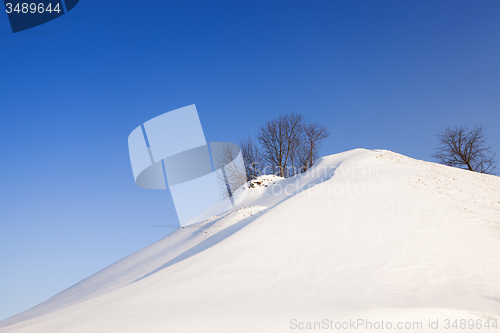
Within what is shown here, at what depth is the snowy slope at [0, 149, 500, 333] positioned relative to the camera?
15.1 ft

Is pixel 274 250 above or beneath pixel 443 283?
above

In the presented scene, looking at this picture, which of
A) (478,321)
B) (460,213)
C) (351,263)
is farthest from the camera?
(460,213)

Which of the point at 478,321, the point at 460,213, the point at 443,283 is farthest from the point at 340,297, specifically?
the point at 460,213

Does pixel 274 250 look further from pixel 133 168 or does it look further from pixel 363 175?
pixel 363 175

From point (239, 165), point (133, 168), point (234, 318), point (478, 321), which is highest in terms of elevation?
point (239, 165)

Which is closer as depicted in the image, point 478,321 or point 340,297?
point 478,321

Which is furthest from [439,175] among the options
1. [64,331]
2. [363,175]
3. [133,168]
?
[64,331]

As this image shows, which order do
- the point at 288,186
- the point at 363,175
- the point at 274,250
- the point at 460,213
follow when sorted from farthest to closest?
the point at 288,186
the point at 363,175
the point at 460,213
the point at 274,250

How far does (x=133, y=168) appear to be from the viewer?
11.9 metres

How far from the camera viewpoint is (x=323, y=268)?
21.8 feet

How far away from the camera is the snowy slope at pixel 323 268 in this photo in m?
4.59

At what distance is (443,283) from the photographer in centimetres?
592

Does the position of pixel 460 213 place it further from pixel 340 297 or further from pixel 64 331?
pixel 64 331

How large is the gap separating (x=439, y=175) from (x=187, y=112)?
11.3 metres
